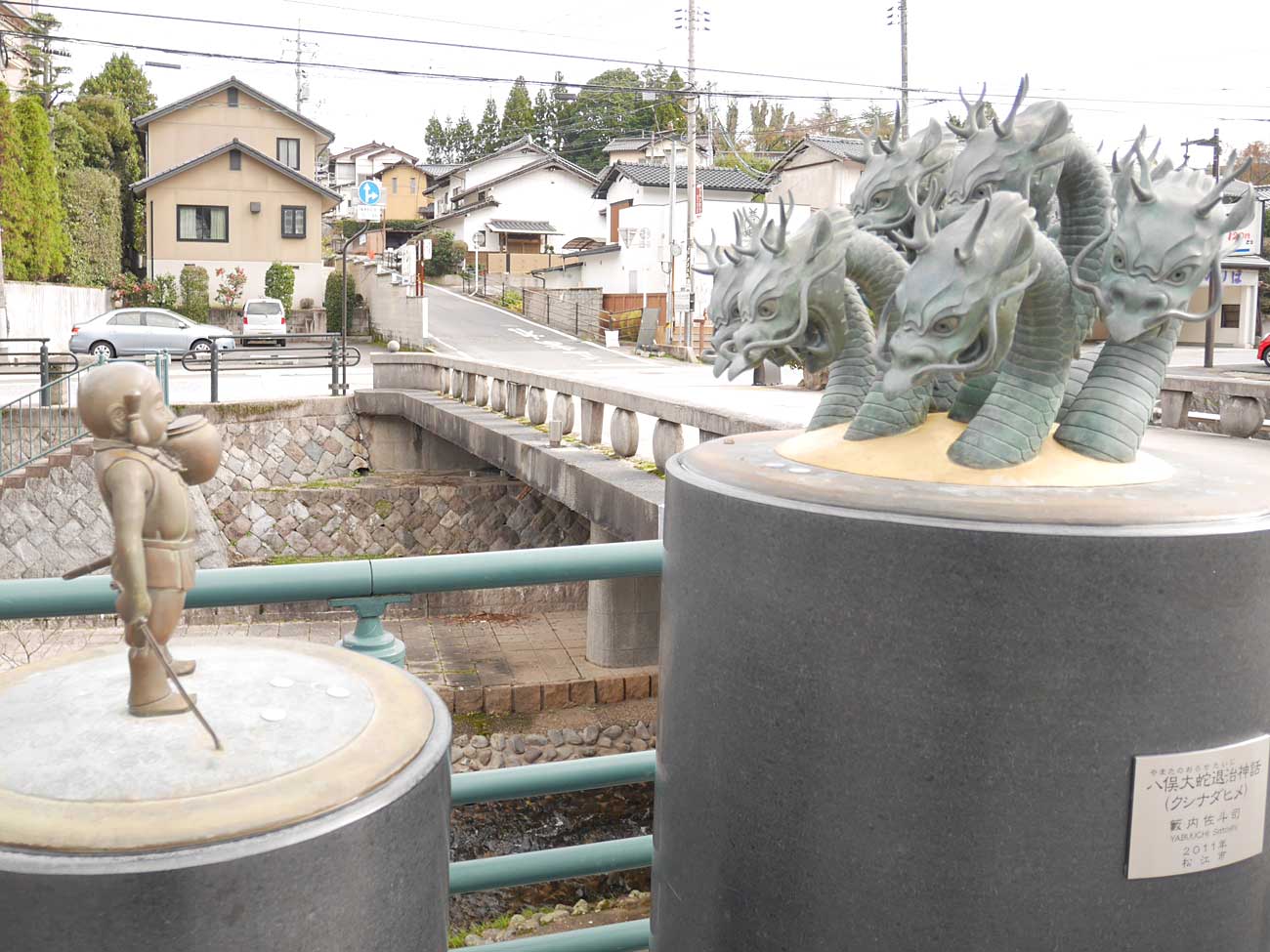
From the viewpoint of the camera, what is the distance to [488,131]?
76.2 m

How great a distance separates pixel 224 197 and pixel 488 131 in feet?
140

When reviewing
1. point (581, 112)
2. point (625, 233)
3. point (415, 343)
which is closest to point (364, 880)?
point (415, 343)

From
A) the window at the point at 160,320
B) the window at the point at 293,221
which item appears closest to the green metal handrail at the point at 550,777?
the window at the point at 160,320

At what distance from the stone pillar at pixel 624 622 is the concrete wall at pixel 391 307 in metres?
23.4

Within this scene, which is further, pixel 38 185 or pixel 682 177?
pixel 682 177

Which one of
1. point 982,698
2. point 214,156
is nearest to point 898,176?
point 982,698

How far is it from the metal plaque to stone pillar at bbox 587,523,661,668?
8692 millimetres

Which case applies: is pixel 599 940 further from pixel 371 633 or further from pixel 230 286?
pixel 230 286

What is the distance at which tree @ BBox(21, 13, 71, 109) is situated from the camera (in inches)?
1475

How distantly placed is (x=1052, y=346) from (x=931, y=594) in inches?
22.1

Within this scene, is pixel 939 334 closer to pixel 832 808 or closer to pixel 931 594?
pixel 931 594

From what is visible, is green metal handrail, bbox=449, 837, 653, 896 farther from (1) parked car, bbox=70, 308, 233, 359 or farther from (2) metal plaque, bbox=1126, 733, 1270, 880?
(1) parked car, bbox=70, 308, 233, 359

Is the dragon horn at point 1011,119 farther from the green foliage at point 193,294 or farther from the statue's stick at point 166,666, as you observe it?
the green foliage at point 193,294

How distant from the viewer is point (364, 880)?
1.46m
